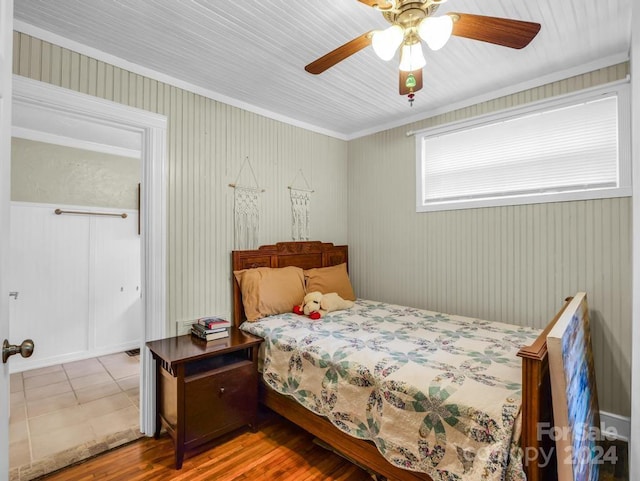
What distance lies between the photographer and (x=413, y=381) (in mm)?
1584

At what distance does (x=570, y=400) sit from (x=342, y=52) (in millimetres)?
1778

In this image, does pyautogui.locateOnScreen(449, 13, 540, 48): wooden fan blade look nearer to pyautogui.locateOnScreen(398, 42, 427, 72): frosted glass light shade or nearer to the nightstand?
pyautogui.locateOnScreen(398, 42, 427, 72): frosted glass light shade

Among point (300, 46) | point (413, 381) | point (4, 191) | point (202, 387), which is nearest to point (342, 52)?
point (300, 46)


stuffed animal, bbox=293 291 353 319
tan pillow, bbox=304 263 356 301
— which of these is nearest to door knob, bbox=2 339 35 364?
stuffed animal, bbox=293 291 353 319

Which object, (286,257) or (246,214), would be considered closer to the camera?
(246,214)

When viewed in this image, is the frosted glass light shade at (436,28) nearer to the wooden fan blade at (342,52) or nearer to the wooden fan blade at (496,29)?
the wooden fan blade at (496,29)

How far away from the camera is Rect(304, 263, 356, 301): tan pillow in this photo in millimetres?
3152

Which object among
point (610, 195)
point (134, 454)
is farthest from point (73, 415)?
point (610, 195)

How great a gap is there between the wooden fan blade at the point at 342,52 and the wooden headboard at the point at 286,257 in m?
1.64

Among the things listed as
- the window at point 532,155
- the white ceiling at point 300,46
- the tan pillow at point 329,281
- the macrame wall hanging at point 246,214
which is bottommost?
the tan pillow at point 329,281

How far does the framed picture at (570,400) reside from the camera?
1180 millimetres

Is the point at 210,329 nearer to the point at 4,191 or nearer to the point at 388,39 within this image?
the point at 4,191

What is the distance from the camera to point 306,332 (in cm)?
234

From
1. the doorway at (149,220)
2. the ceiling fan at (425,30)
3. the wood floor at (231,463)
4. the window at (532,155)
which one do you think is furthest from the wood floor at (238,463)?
the ceiling fan at (425,30)
